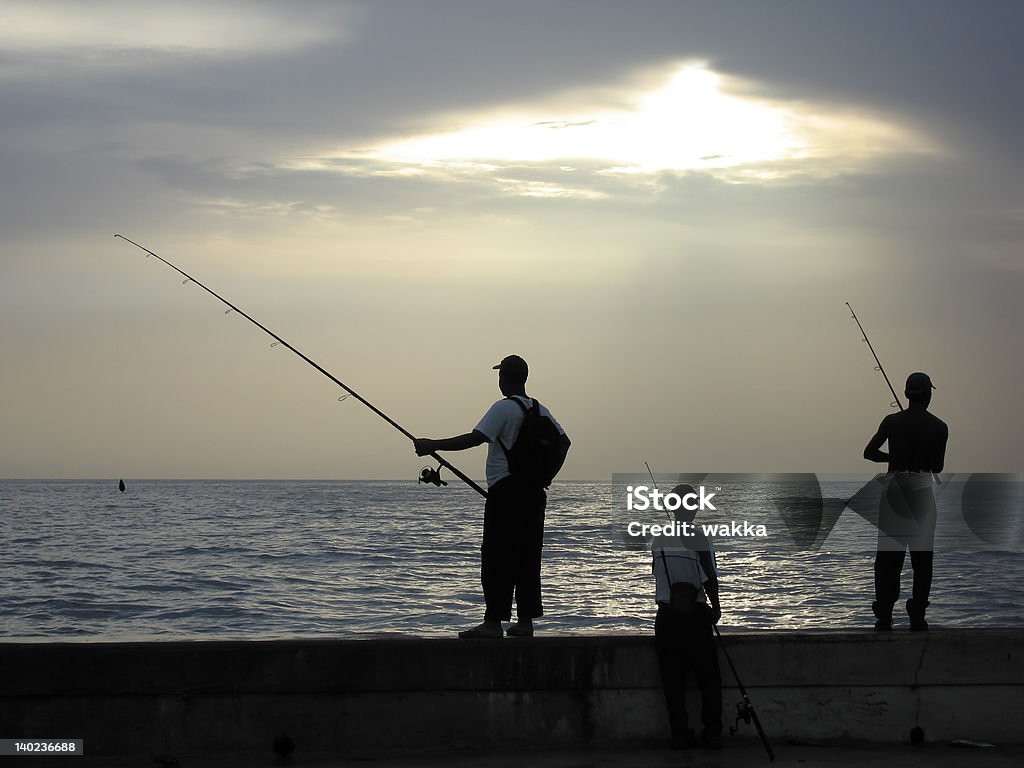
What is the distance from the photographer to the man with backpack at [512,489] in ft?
19.2

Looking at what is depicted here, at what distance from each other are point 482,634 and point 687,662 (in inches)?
39.2

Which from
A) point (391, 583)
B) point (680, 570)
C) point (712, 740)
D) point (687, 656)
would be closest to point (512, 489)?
point (680, 570)

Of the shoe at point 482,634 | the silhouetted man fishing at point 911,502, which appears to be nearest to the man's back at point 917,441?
the silhouetted man fishing at point 911,502

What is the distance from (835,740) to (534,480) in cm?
192

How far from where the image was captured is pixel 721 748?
5.57 m

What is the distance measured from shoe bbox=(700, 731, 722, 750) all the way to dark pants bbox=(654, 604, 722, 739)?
0.11 ft

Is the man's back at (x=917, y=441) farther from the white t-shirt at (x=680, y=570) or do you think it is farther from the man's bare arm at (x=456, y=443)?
the man's bare arm at (x=456, y=443)

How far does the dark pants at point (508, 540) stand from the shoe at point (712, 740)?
1062 millimetres

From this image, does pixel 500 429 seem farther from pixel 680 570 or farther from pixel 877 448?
pixel 877 448

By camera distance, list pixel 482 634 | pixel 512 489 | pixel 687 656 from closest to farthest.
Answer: pixel 687 656 → pixel 482 634 → pixel 512 489

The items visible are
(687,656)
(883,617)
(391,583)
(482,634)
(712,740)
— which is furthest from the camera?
(391,583)

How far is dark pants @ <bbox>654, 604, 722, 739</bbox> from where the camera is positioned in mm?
5629

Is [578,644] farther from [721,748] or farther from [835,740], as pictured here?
[835,740]

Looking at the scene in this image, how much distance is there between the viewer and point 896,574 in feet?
20.8
